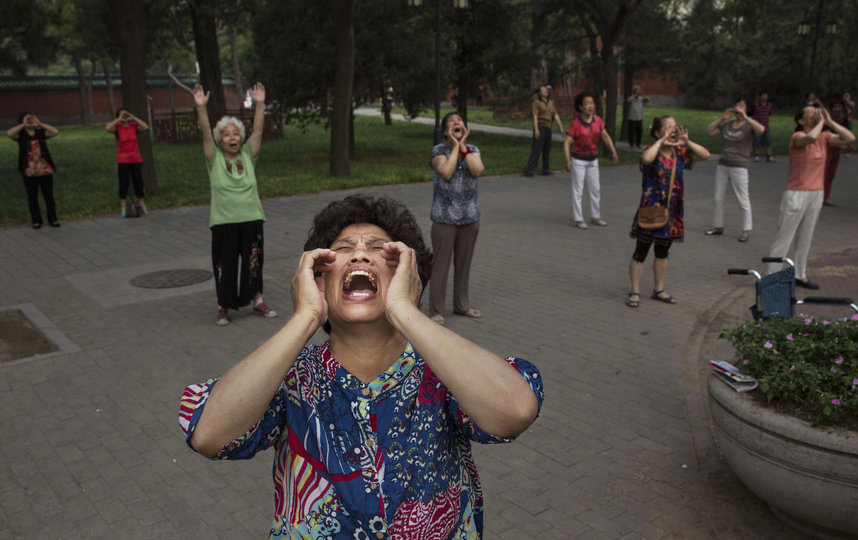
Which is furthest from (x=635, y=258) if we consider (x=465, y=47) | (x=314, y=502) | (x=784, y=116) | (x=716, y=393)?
(x=784, y=116)

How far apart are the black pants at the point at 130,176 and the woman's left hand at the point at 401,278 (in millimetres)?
12286

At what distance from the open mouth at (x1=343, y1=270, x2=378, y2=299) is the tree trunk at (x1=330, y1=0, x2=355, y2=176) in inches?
623

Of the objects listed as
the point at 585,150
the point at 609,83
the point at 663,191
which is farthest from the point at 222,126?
the point at 609,83

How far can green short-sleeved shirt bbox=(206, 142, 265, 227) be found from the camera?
7.15m

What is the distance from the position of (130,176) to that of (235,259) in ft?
22.9

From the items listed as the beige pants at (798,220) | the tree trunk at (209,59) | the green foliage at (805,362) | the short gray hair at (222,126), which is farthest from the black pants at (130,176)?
the green foliage at (805,362)

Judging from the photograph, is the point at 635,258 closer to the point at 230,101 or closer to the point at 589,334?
the point at 589,334

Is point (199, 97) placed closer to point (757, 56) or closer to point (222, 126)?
point (222, 126)

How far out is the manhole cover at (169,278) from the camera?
8.93m

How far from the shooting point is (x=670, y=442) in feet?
16.8

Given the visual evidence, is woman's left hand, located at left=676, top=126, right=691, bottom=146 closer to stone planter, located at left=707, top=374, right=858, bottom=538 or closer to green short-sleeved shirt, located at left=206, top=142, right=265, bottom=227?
stone planter, located at left=707, top=374, right=858, bottom=538

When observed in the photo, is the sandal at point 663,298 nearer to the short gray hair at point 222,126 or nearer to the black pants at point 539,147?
the short gray hair at point 222,126

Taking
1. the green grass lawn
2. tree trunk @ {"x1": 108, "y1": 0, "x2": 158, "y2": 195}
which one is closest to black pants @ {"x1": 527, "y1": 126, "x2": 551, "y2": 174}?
the green grass lawn

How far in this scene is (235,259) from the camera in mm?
7402
